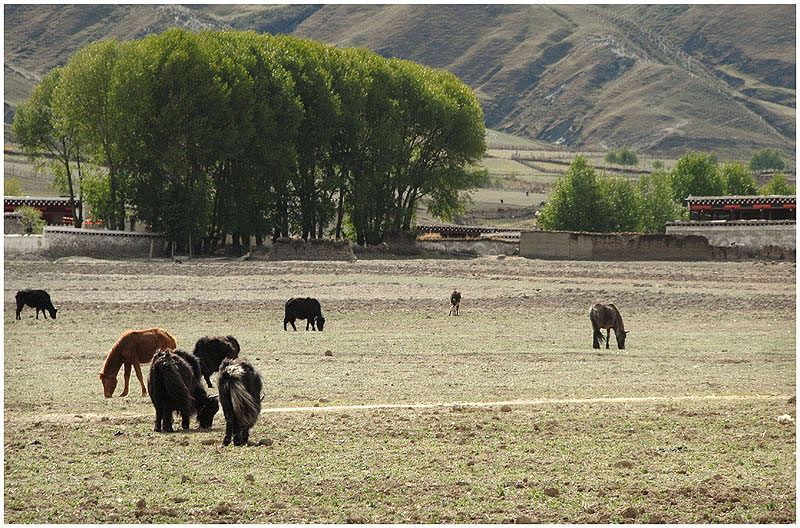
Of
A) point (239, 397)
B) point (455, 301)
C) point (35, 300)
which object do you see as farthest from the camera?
point (455, 301)

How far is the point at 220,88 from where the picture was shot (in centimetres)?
5941

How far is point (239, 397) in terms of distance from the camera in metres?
12.0

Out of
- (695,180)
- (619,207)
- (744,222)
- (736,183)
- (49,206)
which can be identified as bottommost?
(744,222)

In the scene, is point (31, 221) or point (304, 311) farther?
point (31, 221)

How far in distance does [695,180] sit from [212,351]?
10858 cm

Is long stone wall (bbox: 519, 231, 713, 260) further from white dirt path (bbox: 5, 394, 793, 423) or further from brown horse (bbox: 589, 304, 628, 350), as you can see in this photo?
white dirt path (bbox: 5, 394, 793, 423)

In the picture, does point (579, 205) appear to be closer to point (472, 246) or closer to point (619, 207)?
point (619, 207)

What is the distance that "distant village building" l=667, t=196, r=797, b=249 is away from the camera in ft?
250

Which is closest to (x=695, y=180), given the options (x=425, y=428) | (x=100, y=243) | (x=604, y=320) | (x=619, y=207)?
(x=619, y=207)

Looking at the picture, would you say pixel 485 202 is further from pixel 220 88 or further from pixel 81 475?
pixel 81 475

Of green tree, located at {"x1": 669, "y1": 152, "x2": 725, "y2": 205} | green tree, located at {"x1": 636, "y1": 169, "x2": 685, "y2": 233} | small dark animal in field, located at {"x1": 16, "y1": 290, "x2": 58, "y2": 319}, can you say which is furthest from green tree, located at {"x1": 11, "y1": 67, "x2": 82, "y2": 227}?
green tree, located at {"x1": 669, "y1": 152, "x2": 725, "y2": 205}

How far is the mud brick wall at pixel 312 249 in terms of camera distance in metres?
61.5

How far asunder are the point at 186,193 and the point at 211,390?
45243 mm

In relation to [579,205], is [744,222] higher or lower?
lower
